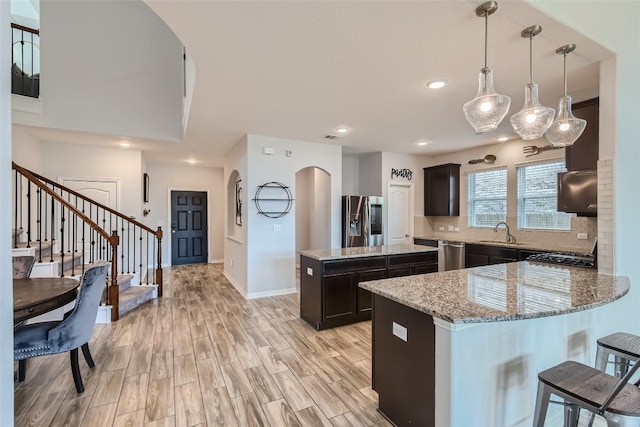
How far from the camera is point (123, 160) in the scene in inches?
224

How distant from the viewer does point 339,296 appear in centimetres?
351

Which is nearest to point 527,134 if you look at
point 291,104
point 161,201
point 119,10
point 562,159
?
point 291,104

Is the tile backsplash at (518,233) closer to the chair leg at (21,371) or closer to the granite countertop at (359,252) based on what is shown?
the granite countertop at (359,252)

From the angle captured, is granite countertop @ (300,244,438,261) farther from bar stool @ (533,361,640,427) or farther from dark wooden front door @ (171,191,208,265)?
dark wooden front door @ (171,191,208,265)

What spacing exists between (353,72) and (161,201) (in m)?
6.68

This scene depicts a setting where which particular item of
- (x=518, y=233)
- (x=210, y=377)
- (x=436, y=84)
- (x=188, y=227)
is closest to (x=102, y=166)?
(x=188, y=227)

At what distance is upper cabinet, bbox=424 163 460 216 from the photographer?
6.01 metres

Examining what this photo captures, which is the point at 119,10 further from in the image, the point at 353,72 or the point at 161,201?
the point at 353,72

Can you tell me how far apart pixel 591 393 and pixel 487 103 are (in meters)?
1.65

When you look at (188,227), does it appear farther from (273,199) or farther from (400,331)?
(400,331)

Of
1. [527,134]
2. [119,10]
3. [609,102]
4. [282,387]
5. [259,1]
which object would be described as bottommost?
[282,387]

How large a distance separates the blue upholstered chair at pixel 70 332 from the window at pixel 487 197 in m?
5.95

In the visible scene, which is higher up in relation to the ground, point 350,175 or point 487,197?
point 350,175

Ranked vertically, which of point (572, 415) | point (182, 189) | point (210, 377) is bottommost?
point (210, 377)
